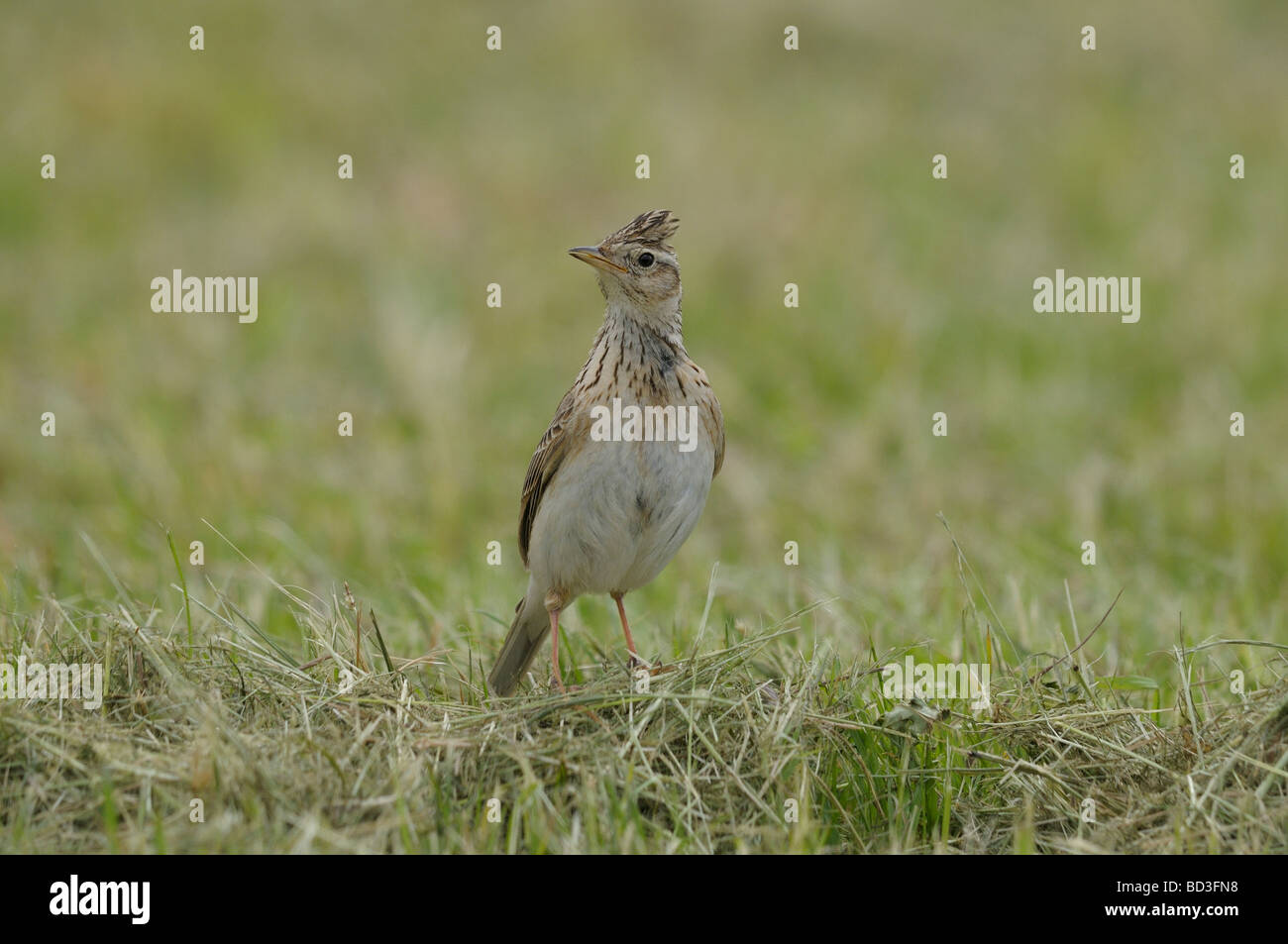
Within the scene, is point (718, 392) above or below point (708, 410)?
above

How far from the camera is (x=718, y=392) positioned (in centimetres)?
1129

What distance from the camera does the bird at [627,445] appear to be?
17.2ft

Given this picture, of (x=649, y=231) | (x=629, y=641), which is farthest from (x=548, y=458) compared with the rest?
(x=649, y=231)

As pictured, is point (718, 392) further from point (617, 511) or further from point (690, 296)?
point (617, 511)

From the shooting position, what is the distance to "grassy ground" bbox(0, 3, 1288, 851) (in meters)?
4.48

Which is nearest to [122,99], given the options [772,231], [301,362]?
[301,362]

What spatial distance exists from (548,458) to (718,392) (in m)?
5.92
